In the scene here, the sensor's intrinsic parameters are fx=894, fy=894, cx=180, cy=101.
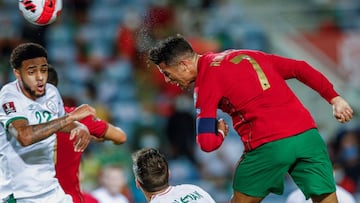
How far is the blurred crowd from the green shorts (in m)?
3.81

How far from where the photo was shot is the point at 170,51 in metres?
5.64

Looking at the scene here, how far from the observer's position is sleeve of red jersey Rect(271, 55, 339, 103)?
563 cm

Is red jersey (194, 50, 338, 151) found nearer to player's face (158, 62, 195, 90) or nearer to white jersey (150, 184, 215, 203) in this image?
player's face (158, 62, 195, 90)

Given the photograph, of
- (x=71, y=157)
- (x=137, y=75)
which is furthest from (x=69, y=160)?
(x=137, y=75)

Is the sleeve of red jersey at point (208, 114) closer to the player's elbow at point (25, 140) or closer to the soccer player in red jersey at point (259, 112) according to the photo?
the soccer player in red jersey at point (259, 112)

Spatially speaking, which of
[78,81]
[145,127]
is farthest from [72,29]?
[145,127]

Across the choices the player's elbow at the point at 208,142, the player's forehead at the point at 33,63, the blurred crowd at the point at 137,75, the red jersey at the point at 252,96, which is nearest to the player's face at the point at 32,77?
the player's forehead at the point at 33,63

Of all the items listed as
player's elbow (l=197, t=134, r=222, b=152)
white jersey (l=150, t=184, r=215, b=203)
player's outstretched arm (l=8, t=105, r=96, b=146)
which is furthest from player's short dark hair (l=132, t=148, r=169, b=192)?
player's outstretched arm (l=8, t=105, r=96, b=146)

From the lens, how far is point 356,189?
11.2 meters

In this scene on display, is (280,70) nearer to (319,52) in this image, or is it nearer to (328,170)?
(328,170)

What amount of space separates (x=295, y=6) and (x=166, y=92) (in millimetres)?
3326

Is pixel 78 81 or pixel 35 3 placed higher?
pixel 35 3

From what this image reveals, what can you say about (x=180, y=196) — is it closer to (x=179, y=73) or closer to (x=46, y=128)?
(x=179, y=73)

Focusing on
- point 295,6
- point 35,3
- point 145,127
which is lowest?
point 145,127
